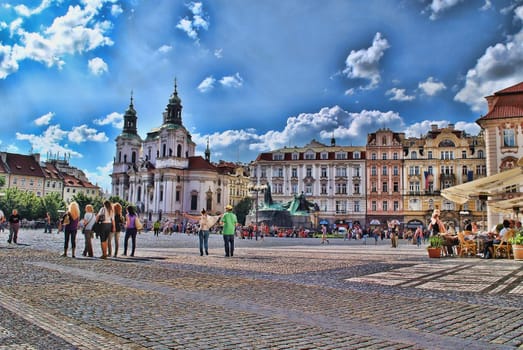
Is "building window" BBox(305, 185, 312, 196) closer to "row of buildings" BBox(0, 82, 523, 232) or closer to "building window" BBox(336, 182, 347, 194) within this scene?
"row of buildings" BBox(0, 82, 523, 232)

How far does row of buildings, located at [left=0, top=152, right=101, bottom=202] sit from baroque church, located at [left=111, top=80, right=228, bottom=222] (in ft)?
69.3

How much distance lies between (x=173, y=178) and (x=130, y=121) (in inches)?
1019

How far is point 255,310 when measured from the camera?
6.44 meters

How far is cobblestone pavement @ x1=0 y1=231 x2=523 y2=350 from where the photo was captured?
4777 mm

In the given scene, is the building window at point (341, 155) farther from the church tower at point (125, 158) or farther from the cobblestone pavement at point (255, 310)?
the cobblestone pavement at point (255, 310)

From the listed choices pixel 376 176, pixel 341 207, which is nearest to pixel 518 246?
pixel 376 176

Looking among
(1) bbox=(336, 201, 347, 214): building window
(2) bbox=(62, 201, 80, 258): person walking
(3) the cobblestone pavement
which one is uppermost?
(1) bbox=(336, 201, 347, 214): building window

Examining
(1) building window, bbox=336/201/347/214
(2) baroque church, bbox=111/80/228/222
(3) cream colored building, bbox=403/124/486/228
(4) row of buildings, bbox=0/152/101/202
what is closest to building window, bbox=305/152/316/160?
(1) building window, bbox=336/201/347/214

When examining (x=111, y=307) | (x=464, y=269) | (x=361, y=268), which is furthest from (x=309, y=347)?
(x=464, y=269)

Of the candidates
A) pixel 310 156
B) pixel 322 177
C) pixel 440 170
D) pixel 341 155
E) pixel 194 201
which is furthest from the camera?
pixel 194 201

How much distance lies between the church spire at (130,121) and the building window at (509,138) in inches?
3707

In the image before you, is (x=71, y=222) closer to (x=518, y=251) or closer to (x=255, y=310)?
(x=255, y=310)

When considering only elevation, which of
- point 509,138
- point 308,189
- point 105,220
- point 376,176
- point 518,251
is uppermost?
point 376,176

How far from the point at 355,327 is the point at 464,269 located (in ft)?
27.1
